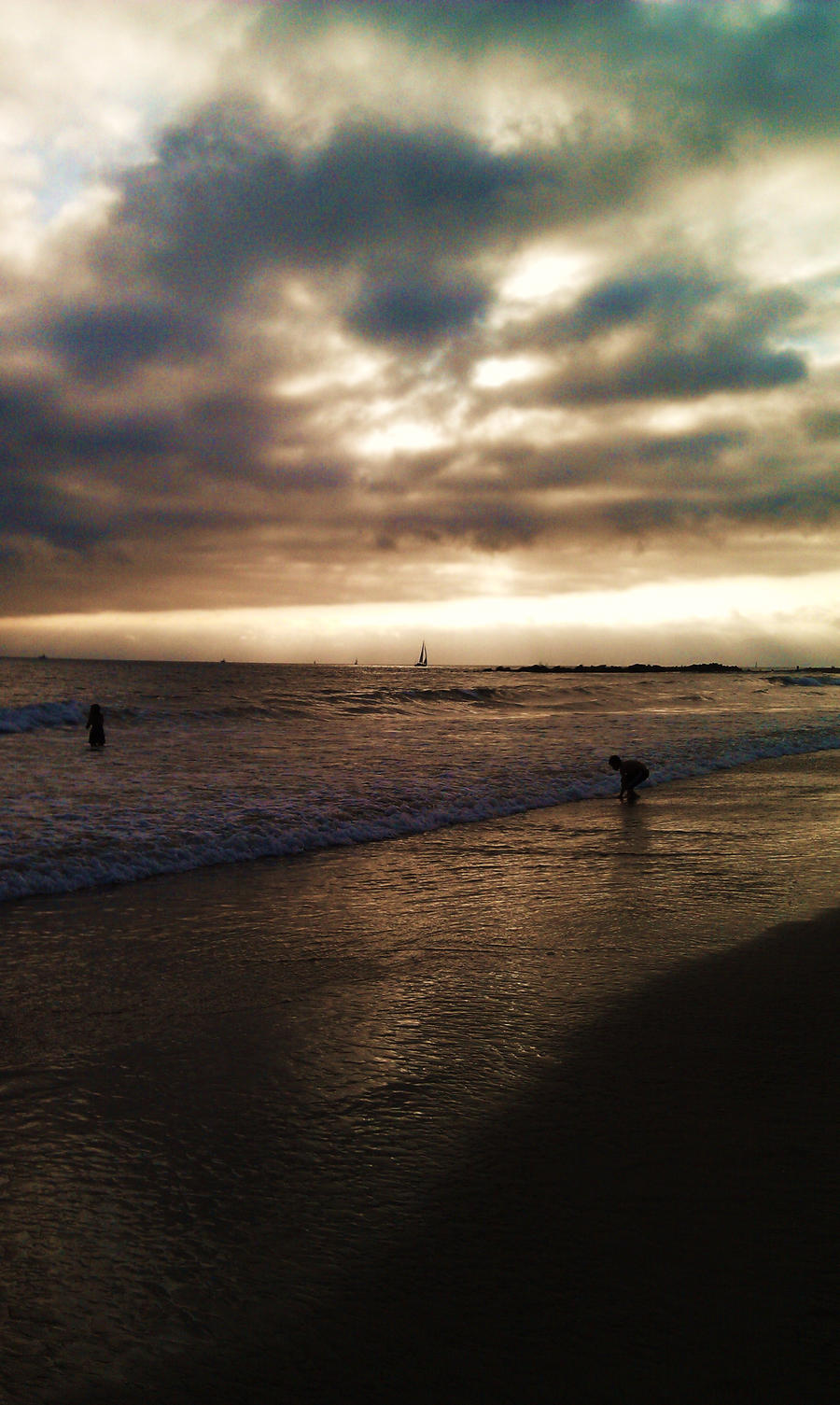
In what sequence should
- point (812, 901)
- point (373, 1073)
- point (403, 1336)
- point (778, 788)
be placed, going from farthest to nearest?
point (778, 788) < point (812, 901) < point (373, 1073) < point (403, 1336)

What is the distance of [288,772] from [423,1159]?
48.0 feet

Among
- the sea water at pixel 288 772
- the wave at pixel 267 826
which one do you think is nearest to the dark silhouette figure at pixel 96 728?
the sea water at pixel 288 772

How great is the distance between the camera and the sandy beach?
2471 millimetres

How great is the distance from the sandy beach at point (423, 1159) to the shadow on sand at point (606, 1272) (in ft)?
0.03

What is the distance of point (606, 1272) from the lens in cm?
279

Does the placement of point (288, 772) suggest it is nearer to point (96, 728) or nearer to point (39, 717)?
point (96, 728)

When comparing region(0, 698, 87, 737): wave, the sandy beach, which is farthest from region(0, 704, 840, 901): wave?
region(0, 698, 87, 737): wave

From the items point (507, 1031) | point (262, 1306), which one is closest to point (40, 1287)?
point (262, 1306)

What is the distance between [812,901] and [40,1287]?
705cm

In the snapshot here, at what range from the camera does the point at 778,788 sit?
16594mm

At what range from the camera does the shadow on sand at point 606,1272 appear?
237cm

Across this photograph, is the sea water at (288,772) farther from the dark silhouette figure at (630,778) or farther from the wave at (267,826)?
the dark silhouette figure at (630,778)

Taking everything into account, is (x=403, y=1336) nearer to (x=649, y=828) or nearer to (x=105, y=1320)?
(x=105, y=1320)

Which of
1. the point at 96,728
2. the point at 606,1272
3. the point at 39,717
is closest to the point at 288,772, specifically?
the point at 96,728
